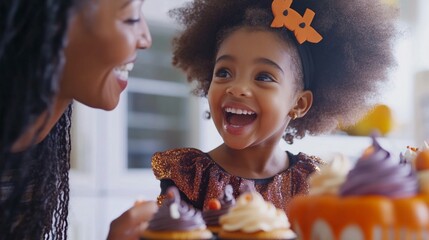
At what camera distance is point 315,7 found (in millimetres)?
1206

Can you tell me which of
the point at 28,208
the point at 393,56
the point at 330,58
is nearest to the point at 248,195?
the point at 28,208

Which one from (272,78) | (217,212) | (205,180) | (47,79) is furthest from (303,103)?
(47,79)

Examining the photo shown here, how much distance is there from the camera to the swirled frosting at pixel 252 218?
772mm

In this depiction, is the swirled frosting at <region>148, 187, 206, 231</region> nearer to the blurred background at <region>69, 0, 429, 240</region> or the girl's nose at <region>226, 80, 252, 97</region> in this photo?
the girl's nose at <region>226, 80, 252, 97</region>

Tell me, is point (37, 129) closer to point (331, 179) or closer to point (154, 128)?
point (331, 179)

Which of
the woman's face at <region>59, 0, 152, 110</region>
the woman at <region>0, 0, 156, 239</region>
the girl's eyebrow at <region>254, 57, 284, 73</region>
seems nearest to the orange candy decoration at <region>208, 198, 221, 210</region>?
the woman at <region>0, 0, 156, 239</region>

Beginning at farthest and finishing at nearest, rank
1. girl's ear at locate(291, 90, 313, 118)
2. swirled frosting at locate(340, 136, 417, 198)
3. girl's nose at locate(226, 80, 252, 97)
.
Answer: girl's ear at locate(291, 90, 313, 118), girl's nose at locate(226, 80, 252, 97), swirled frosting at locate(340, 136, 417, 198)

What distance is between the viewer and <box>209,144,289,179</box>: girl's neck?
3.95 feet

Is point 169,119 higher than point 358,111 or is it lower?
higher

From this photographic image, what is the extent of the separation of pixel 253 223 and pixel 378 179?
0.63 ft

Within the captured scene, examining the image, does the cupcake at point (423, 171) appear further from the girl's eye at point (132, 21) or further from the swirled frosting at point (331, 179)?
the girl's eye at point (132, 21)

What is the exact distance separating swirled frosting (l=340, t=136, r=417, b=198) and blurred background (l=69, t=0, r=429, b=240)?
1691 millimetres

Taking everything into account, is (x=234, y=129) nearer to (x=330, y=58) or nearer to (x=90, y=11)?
(x=330, y=58)

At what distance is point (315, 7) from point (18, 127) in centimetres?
72
